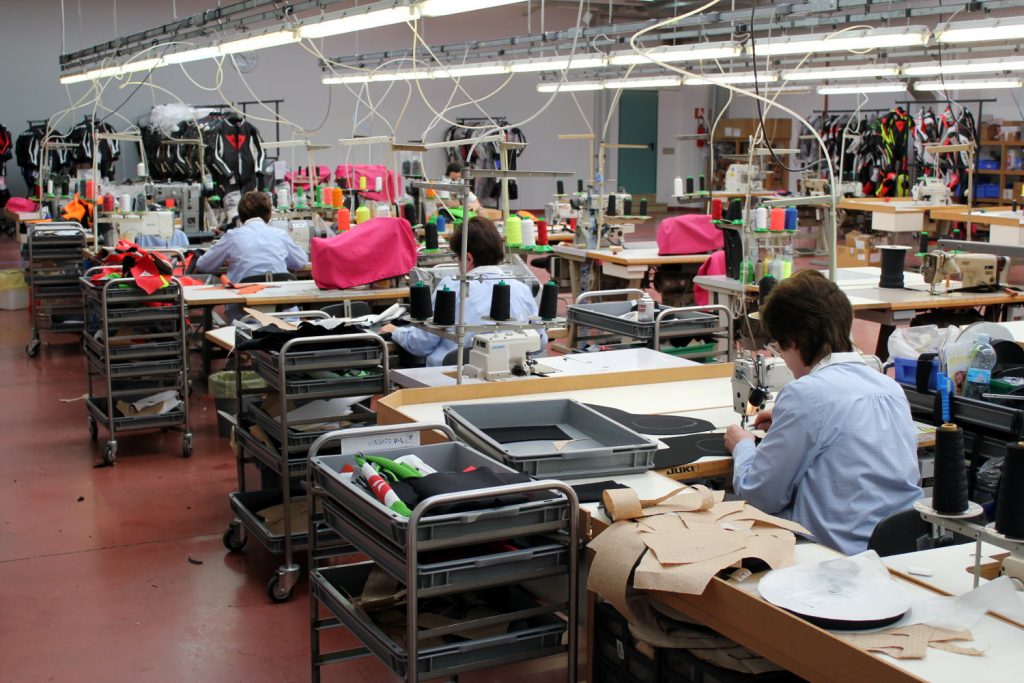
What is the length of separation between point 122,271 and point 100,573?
187 cm

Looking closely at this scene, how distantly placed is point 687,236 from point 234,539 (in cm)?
439

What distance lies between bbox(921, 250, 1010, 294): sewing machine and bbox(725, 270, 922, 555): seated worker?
3.48 metres

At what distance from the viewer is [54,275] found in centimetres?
747

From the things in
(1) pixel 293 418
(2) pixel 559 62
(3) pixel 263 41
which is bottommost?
(1) pixel 293 418

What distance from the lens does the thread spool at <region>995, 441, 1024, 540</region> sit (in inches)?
66.7

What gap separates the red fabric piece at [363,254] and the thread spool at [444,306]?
2.25 meters

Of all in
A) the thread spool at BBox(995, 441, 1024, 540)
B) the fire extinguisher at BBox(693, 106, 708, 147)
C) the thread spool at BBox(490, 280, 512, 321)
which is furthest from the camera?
the fire extinguisher at BBox(693, 106, 708, 147)

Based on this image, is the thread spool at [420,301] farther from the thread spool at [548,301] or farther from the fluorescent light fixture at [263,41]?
the fluorescent light fixture at [263,41]

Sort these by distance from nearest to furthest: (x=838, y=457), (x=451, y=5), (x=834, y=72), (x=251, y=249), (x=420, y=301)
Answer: (x=838, y=457) → (x=420, y=301) → (x=451, y=5) → (x=251, y=249) → (x=834, y=72)

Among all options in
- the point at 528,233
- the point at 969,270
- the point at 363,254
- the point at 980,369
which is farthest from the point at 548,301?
the point at 969,270

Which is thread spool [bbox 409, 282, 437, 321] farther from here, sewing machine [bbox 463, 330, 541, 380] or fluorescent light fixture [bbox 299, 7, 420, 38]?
fluorescent light fixture [bbox 299, 7, 420, 38]

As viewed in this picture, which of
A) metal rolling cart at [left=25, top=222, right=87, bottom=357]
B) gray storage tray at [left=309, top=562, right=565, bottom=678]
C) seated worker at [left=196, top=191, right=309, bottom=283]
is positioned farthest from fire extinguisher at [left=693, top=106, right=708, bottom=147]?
gray storage tray at [left=309, top=562, right=565, bottom=678]

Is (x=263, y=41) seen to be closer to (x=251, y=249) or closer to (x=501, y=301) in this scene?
(x=251, y=249)

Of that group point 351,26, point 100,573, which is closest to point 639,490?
point 100,573
